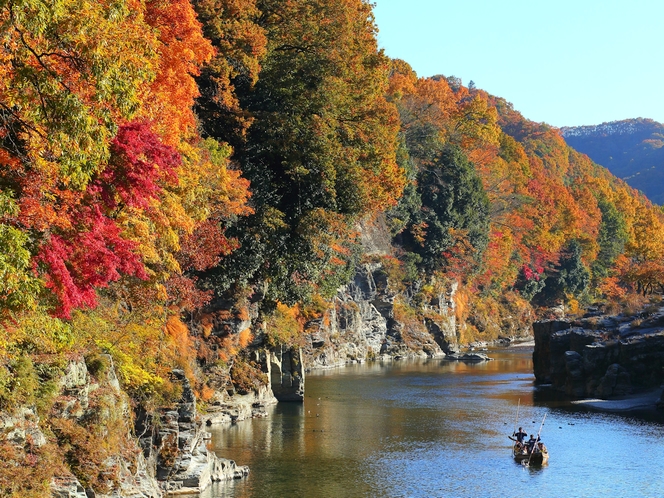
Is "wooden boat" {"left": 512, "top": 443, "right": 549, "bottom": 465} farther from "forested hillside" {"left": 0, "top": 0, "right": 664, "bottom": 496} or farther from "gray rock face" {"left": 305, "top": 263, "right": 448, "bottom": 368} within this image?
"gray rock face" {"left": 305, "top": 263, "right": 448, "bottom": 368}

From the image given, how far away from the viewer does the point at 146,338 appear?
1264 inches

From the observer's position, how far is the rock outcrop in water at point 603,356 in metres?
56.5

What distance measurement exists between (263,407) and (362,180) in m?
14.1

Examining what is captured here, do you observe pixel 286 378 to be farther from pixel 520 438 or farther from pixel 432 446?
pixel 520 438

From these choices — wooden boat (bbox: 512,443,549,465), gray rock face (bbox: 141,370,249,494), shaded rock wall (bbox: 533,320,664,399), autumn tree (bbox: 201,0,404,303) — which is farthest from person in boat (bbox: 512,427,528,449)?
shaded rock wall (bbox: 533,320,664,399)

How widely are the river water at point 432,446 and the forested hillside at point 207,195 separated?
504 cm

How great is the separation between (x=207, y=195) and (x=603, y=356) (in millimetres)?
34009

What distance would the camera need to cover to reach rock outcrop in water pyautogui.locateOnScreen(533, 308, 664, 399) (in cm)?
5650

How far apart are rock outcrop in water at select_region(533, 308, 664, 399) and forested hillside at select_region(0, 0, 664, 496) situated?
759 cm

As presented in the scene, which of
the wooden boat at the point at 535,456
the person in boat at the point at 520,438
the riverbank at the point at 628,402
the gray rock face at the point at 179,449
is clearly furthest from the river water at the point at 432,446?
the riverbank at the point at 628,402

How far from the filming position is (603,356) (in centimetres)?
5925

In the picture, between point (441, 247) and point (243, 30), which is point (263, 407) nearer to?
point (243, 30)

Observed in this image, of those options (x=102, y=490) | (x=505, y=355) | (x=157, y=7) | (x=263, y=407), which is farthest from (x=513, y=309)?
(x=102, y=490)

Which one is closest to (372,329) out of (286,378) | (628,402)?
(286,378)
